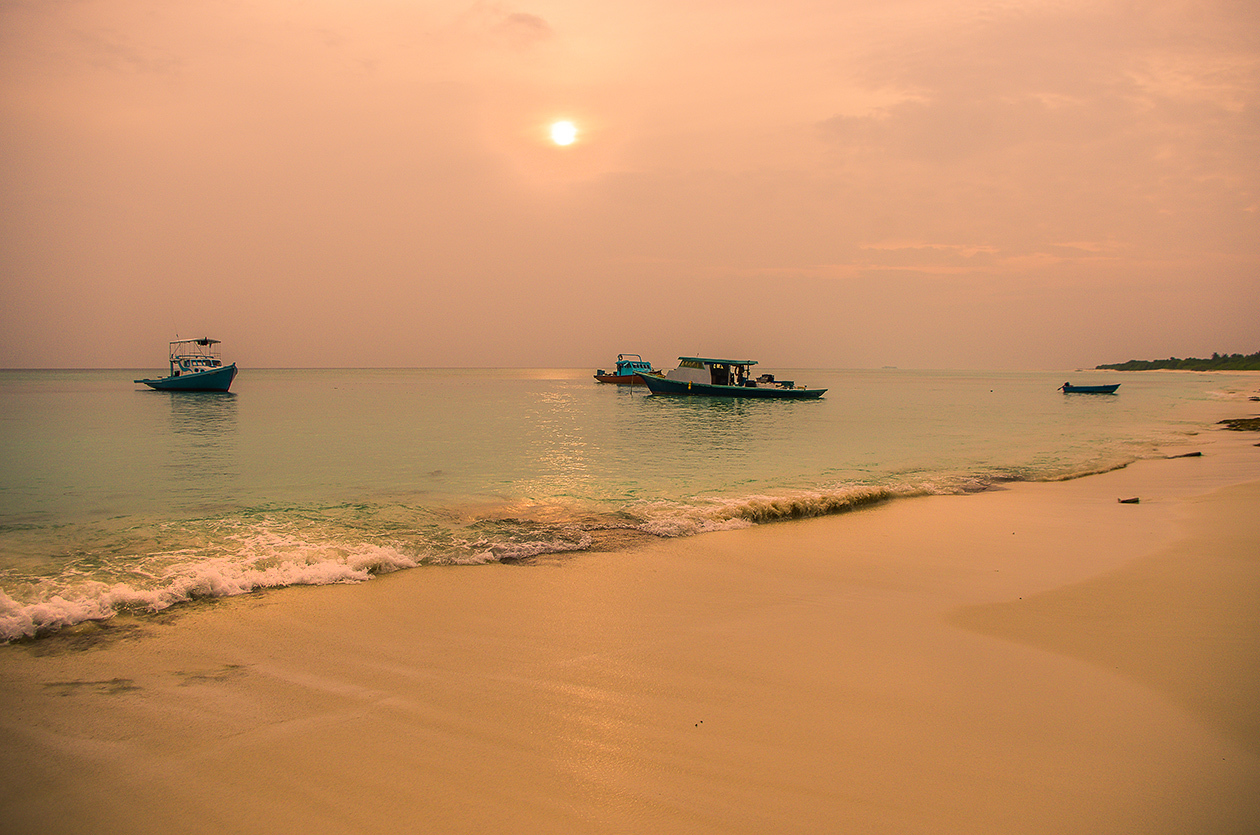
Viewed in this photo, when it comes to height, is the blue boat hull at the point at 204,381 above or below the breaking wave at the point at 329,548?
above

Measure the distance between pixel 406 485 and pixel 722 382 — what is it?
4026 centimetres

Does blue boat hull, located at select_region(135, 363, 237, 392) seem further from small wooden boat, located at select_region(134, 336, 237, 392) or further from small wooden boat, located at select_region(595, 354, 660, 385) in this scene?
small wooden boat, located at select_region(595, 354, 660, 385)

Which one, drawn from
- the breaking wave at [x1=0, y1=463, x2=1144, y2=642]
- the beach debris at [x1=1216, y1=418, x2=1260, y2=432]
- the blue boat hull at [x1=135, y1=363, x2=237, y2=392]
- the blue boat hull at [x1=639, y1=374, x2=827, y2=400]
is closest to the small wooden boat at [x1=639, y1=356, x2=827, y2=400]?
Answer: the blue boat hull at [x1=639, y1=374, x2=827, y2=400]

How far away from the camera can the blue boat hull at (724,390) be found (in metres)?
51.7

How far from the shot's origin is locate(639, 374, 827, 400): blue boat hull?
51688mm

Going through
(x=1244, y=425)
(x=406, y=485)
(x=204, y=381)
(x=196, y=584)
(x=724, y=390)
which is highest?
(x=204, y=381)

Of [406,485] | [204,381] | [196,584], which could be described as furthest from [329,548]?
[204,381]

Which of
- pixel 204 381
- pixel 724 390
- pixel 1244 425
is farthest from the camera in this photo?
pixel 204 381

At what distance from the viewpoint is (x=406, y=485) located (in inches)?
639

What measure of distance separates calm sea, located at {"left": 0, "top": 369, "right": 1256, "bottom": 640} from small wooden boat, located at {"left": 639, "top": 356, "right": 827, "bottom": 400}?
14.7 metres

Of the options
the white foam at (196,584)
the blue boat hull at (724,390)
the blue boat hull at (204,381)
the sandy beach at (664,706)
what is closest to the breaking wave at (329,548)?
the white foam at (196,584)

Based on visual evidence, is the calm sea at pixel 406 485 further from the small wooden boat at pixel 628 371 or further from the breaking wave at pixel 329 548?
the small wooden boat at pixel 628 371

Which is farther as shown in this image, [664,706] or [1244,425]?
[1244,425]

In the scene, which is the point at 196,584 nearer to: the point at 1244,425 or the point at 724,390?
the point at 1244,425
